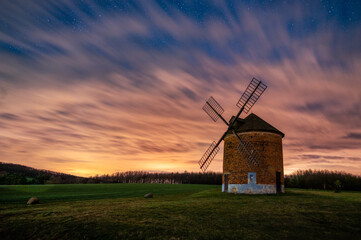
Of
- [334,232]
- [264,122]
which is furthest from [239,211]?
[264,122]

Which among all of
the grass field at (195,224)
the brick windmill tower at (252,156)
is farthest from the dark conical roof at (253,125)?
the grass field at (195,224)

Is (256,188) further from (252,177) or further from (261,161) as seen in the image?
(261,161)

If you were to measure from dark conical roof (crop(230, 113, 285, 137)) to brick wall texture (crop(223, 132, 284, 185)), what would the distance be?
18.5 inches

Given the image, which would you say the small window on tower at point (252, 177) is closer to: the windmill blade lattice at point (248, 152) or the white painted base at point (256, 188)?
the white painted base at point (256, 188)

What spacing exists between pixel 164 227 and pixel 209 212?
4.29 m

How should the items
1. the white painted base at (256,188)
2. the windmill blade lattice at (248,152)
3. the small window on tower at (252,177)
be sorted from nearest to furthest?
the white painted base at (256,188), the small window on tower at (252,177), the windmill blade lattice at (248,152)

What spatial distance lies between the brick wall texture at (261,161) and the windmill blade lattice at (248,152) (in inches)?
16.3

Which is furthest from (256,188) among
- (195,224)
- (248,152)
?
(195,224)

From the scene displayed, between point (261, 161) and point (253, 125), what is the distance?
14.2 ft

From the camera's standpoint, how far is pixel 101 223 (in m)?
11.9

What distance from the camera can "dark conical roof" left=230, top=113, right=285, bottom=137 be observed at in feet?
84.1

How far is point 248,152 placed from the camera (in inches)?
965

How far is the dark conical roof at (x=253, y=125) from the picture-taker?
25648 millimetres

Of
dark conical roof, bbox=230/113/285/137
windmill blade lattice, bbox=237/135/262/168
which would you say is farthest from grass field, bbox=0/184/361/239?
dark conical roof, bbox=230/113/285/137
